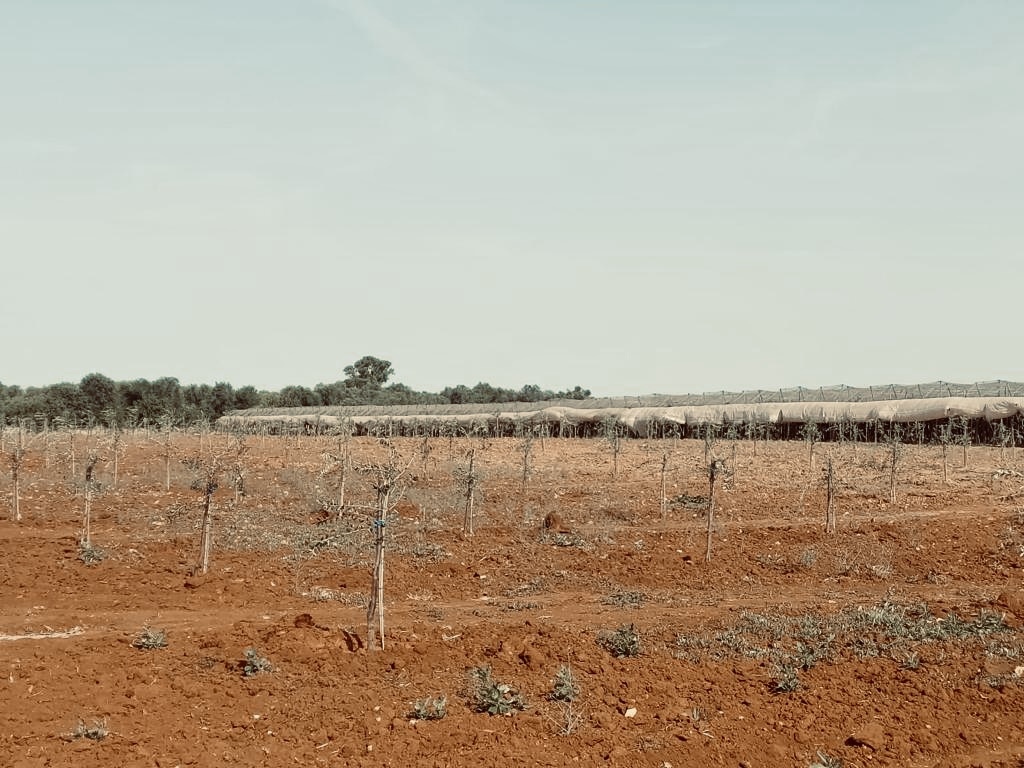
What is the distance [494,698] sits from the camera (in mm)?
9352

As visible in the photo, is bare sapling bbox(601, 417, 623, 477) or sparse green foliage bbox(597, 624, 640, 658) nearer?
sparse green foliage bbox(597, 624, 640, 658)

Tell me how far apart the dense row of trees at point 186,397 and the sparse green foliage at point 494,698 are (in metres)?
74.3

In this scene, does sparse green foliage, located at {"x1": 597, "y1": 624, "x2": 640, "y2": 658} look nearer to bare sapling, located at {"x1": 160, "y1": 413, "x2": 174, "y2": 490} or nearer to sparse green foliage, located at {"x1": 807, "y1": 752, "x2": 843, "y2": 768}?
sparse green foliage, located at {"x1": 807, "y1": 752, "x2": 843, "y2": 768}

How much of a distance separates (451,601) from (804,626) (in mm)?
7233

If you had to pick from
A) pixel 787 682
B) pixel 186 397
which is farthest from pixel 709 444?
pixel 186 397

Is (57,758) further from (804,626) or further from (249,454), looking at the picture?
(249,454)

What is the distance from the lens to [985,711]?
9.23 m

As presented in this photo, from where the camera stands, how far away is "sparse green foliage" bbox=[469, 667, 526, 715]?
9.30 m

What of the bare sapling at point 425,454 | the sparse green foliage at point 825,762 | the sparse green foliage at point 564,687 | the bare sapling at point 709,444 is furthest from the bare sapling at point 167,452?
the sparse green foliage at point 825,762

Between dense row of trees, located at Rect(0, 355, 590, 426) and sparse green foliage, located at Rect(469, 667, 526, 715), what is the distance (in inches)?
2926

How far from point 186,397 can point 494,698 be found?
308 feet

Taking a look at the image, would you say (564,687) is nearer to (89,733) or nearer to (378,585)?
(378,585)

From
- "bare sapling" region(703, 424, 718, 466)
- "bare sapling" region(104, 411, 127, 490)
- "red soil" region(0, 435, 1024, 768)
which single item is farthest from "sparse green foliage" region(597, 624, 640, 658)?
"bare sapling" region(104, 411, 127, 490)

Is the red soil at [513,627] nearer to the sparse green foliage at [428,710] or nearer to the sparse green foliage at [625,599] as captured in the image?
the sparse green foliage at [625,599]
